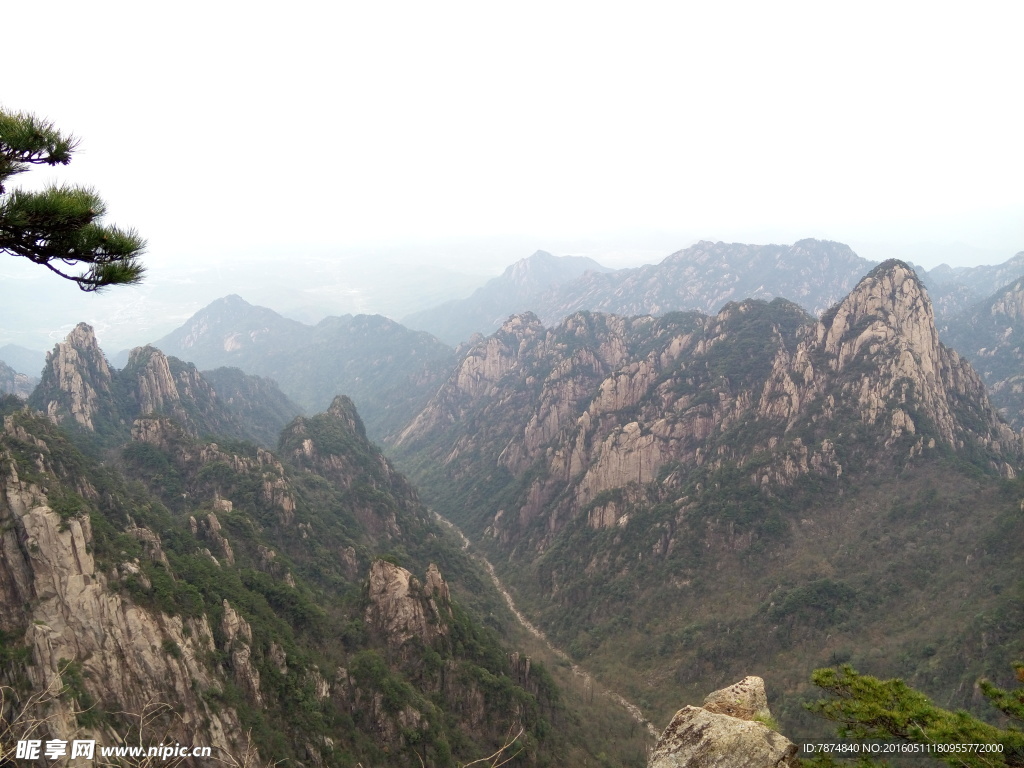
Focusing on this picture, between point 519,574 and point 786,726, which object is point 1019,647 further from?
point 519,574

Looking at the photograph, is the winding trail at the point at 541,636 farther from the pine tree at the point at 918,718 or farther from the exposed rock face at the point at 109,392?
the exposed rock face at the point at 109,392

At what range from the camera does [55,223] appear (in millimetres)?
10484

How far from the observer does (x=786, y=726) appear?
47844mm

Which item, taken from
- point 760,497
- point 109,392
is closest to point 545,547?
point 760,497

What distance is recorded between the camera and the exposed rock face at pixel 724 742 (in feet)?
44.4

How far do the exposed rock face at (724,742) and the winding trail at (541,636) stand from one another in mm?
46568

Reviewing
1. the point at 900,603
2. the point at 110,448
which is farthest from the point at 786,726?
the point at 110,448

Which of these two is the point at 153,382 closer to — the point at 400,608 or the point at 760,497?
the point at 400,608

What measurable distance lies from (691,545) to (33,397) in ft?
335

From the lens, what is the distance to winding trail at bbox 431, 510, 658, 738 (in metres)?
59.0

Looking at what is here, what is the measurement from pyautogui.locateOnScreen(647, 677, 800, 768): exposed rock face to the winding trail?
153ft

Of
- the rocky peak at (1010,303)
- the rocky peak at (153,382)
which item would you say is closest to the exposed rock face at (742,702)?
the rocky peak at (153,382)

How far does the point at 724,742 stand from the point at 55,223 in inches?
722

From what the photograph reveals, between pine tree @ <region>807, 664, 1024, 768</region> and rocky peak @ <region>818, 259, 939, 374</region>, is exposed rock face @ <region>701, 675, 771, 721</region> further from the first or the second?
rocky peak @ <region>818, 259, 939, 374</region>
